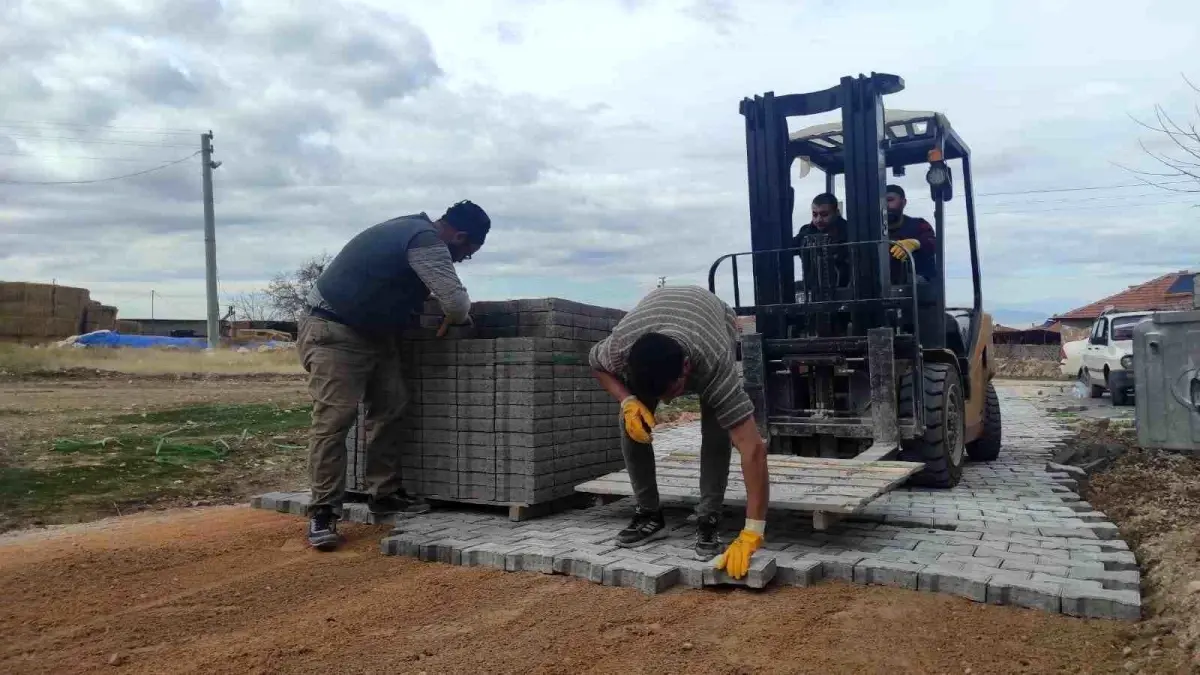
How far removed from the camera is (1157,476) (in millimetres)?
6801

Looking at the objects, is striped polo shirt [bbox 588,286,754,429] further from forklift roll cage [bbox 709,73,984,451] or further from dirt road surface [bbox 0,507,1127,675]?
forklift roll cage [bbox 709,73,984,451]

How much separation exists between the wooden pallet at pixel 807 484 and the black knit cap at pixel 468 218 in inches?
65.4

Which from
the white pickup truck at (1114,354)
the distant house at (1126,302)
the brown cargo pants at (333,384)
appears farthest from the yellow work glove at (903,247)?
the distant house at (1126,302)

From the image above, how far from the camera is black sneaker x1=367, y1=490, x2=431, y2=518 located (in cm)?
531

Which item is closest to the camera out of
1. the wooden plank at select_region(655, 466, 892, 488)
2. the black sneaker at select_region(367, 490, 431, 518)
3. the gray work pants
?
the gray work pants

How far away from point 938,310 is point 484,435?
3.81 meters

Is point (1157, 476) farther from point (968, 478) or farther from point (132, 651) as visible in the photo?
point (132, 651)

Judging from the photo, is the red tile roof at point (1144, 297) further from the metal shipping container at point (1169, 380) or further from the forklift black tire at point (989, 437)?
the metal shipping container at point (1169, 380)

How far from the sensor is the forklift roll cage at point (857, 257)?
5977mm

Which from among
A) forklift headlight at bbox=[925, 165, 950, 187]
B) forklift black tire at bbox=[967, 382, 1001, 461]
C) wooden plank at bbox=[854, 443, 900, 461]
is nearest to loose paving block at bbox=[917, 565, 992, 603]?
wooden plank at bbox=[854, 443, 900, 461]

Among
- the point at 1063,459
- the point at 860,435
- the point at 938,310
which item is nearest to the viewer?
the point at 860,435

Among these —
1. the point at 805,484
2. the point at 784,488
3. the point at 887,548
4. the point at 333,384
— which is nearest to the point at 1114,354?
the point at 805,484

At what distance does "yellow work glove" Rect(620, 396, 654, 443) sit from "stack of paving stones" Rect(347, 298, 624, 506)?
1.13 meters

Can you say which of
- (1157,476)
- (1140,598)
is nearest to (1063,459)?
(1157,476)
